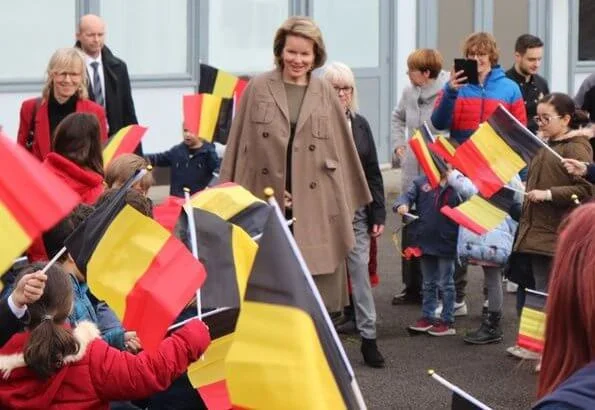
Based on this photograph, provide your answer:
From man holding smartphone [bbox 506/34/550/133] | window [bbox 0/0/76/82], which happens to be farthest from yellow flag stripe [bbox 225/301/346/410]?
window [bbox 0/0/76/82]

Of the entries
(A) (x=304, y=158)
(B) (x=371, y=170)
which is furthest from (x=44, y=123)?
(A) (x=304, y=158)

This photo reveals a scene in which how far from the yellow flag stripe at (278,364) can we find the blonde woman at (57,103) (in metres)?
4.98

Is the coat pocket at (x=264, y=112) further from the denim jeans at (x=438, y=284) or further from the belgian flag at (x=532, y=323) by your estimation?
the denim jeans at (x=438, y=284)

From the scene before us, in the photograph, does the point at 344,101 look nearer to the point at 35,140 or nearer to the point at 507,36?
the point at 35,140

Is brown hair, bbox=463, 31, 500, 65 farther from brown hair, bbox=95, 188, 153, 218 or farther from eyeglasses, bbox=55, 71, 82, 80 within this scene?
brown hair, bbox=95, 188, 153, 218

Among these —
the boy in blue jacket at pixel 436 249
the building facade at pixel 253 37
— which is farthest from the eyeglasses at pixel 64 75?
the building facade at pixel 253 37

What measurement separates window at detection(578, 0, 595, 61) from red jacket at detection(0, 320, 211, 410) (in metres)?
15.4

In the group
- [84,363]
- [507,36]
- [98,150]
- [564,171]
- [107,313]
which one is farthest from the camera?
[507,36]

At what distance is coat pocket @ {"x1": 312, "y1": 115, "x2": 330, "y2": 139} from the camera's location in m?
7.15

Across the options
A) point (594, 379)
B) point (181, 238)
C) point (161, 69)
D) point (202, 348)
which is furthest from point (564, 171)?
point (161, 69)

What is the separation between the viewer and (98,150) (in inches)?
274

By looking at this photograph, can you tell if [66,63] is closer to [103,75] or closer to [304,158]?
[103,75]

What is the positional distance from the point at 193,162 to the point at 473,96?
1.85 meters

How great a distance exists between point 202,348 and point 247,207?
1.39 metres
